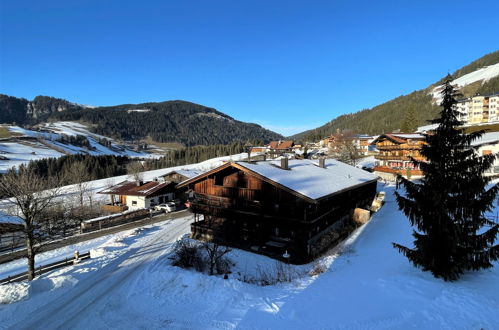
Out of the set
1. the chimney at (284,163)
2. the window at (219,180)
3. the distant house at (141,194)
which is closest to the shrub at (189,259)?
the window at (219,180)

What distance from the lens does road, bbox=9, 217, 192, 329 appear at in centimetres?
1155

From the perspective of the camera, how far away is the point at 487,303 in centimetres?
895

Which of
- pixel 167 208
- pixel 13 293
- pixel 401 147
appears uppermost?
pixel 401 147

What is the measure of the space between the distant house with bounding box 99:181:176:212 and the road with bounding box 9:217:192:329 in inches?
956

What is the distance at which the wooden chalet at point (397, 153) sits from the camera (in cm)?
4363

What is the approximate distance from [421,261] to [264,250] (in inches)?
464

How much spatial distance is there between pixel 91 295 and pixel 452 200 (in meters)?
17.4

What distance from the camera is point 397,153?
157 ft

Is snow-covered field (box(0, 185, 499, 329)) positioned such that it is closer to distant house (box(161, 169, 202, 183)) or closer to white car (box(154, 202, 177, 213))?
white car (box(154, 202, 177, 213))

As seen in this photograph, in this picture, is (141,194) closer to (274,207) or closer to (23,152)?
(274,207)

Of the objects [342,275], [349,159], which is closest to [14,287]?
[342,275]

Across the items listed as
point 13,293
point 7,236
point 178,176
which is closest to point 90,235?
point 7,236

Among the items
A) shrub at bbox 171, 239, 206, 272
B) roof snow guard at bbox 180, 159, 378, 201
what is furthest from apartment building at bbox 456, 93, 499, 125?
shrub at bbox 171, 239, 206, 272

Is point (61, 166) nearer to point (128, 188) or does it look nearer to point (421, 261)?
point (128, 188)
